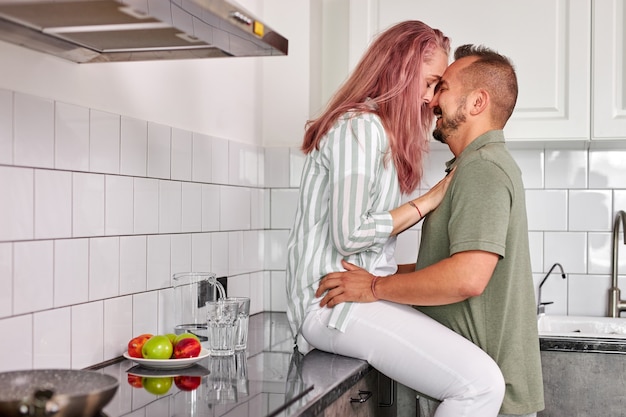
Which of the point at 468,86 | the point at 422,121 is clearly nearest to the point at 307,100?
the point at 422,121

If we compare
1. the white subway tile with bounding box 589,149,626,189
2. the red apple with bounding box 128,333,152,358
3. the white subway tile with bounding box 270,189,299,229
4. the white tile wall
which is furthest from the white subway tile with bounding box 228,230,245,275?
the white subway tile with bounding box 589,149,626,189

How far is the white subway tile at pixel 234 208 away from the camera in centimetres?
252

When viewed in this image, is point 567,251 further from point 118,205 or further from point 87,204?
point 87,204

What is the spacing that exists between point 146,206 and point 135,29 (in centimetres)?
60

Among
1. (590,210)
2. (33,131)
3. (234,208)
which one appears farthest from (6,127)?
(590,210)

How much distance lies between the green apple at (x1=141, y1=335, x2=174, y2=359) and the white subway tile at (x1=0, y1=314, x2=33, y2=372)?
0.85 feet

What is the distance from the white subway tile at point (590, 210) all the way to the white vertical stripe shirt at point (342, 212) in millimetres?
1072

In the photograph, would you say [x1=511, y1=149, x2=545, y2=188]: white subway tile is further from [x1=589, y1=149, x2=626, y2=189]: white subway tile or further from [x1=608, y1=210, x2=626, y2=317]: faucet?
[x1=608, y1=210, x2=626, y2=317]: faucet

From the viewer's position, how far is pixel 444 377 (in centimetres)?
175

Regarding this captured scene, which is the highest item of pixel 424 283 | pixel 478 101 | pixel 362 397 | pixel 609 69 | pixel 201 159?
pixel 609 69

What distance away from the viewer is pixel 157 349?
69.3 inches

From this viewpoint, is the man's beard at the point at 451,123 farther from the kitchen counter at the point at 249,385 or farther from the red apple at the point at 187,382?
the red apple at the point at 187,382

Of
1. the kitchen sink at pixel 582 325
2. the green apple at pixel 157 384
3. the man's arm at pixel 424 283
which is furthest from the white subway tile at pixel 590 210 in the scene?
the green apple at pixel 157 384

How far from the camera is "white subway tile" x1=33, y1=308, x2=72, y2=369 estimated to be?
161 centimetres
